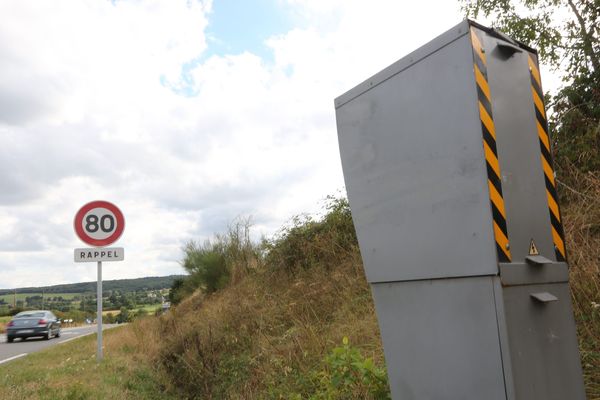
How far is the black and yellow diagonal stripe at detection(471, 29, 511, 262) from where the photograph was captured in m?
2.23

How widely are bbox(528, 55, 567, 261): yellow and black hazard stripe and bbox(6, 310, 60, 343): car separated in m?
24.9

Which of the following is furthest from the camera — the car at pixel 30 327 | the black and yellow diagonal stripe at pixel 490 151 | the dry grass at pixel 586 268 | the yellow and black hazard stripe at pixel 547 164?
the car at pixel 30 327

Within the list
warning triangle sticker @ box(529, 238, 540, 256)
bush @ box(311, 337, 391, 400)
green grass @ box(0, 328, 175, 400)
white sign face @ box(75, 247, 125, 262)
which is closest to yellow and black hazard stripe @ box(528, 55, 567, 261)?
warning triangle sticker @ box(529, 238, 540, 256)

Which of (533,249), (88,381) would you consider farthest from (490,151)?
(88,381)

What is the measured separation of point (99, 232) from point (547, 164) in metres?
7.95

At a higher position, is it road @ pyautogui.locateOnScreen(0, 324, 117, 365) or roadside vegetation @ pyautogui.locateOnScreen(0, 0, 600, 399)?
roadside vegetation @ pyautogui.locateOnScreen(0, 0, 600, 399)

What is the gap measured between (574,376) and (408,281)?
2.95ft

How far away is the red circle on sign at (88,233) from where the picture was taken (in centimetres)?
878

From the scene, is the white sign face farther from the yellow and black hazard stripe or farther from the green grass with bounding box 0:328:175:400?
the yellow and black hazard stripe

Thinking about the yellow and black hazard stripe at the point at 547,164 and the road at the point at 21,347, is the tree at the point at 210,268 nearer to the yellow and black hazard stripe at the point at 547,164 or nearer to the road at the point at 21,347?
the road at the point at 21,347

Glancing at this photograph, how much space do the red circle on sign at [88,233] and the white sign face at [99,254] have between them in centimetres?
10

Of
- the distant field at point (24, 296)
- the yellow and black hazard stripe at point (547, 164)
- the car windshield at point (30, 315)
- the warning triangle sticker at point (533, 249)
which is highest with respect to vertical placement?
the yellow and black hazard stripe at point (547, 164)

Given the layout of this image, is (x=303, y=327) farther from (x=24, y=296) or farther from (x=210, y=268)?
(x=24, y=296)

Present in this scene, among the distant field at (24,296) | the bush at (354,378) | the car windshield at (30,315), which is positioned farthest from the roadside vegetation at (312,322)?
the distant field at (24,296)
